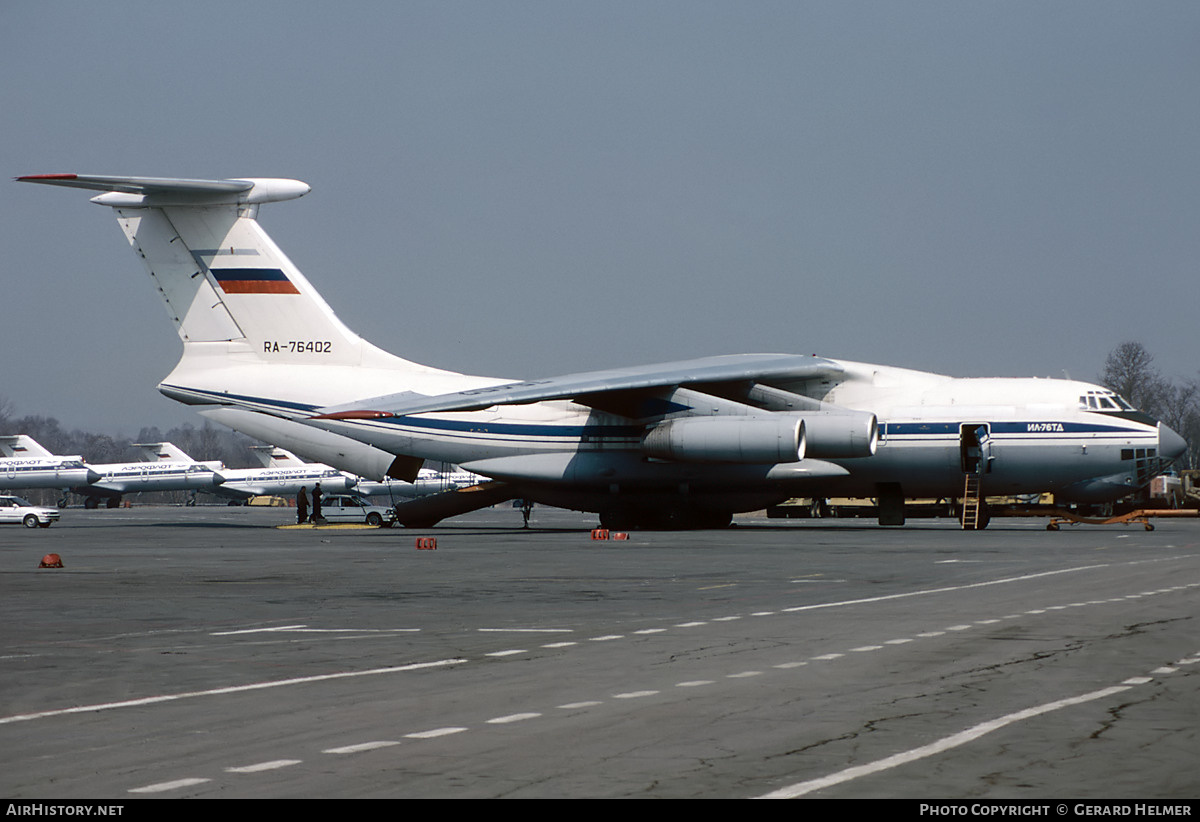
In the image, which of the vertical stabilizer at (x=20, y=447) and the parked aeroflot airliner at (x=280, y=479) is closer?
the parked aeroflot airliner at (x=280, y=479)

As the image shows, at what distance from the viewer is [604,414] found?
35.7m

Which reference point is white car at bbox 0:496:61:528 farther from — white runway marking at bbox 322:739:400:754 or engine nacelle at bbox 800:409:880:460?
white runway marking at bbox 322:739:400:754

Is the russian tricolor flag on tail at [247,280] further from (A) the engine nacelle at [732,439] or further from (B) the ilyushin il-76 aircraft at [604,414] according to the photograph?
(A) the engine nacelle at [732,439]

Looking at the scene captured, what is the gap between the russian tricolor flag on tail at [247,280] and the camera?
127ft

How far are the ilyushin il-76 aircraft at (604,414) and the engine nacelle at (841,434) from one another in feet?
0.16

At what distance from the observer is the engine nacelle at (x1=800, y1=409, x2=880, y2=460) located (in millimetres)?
31906

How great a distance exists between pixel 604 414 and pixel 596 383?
2.86m

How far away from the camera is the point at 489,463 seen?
36594 millimetres

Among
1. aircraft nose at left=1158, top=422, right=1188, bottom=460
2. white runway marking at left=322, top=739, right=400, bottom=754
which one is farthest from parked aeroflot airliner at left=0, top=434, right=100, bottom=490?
white runway marking at left=322, top=739, right=400, bottom=754

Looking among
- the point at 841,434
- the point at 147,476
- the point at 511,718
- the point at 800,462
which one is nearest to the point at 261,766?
the point at 511,718

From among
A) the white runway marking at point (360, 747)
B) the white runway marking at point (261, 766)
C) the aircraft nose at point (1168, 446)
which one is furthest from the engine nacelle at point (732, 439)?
the white runway marking at point (261, 766)

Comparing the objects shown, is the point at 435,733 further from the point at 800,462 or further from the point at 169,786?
the point at 800,462

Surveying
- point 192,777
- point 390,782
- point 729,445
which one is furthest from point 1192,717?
point 729,445

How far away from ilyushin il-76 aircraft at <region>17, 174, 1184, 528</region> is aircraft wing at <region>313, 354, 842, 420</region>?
7cm
